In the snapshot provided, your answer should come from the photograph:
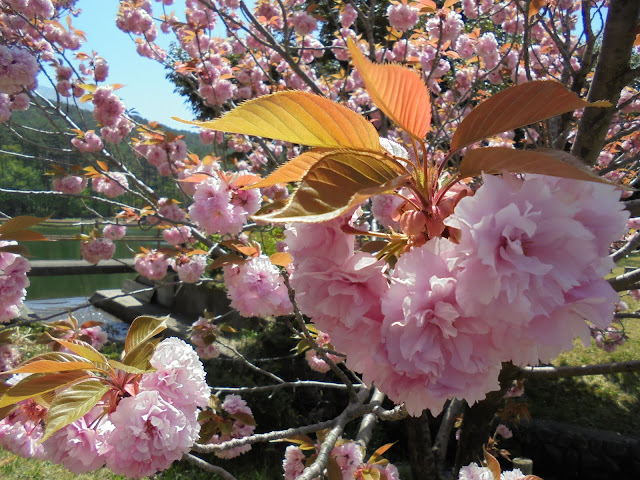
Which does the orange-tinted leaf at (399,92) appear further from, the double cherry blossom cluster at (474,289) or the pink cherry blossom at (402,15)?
the pink cherry blossom at (402,15)

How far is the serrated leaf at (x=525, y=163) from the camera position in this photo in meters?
0.38

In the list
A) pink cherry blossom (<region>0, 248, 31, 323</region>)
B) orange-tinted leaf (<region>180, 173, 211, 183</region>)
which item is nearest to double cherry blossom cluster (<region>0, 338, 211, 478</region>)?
orange-tinted leaf (<region>180, 173, 211, 183</region>)

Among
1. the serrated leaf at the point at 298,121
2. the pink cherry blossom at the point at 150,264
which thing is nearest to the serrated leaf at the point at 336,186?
the serrated leaf at the point at 298,121

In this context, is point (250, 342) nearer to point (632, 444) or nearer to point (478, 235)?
point (632, 444)

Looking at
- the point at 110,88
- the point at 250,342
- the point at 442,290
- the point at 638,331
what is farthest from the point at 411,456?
the point at 638,331

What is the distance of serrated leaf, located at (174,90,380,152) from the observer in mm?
441

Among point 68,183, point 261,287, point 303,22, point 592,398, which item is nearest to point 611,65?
point 261,287

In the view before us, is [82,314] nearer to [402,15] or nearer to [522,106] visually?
[402,15]

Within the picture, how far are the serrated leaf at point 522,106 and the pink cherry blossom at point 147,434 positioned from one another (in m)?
0.75

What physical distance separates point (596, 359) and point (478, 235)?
5.03 metres

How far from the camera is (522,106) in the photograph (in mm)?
438

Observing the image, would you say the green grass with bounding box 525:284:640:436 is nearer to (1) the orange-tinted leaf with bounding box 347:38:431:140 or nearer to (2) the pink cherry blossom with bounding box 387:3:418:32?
(2) the pink cherry blossom with bounding box 387:3:418:32

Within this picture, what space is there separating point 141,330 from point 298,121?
70cm

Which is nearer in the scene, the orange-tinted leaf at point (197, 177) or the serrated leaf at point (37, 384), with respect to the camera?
the serrated leaf at point (37, 384)
